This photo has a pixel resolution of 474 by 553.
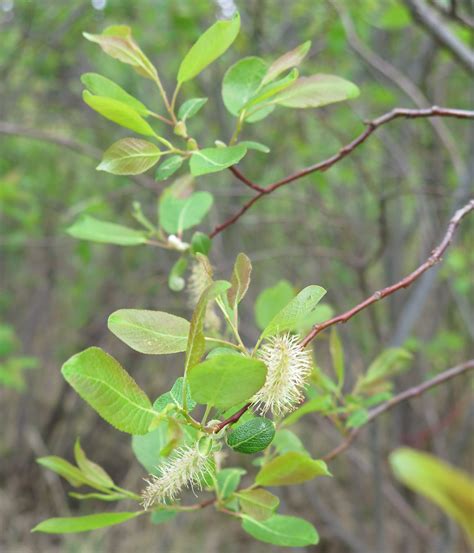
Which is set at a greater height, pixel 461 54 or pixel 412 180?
pixel 461 54

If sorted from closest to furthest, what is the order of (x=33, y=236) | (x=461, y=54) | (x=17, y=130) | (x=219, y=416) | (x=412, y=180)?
(x=219, y=416), (x=461, y=54), (x=17, y=130), (x=412, y=180), (x=33, y=236)

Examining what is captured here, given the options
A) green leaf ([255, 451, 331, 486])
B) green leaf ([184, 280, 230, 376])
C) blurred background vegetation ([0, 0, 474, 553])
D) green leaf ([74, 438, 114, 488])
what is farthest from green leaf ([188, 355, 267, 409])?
blurred background vegetation ([0, 0, 474, 553])

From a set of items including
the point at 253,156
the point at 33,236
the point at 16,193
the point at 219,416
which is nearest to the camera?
the point at 219,416

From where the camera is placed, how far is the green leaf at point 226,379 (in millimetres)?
460

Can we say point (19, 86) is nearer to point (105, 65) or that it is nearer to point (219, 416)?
point (105, 65)

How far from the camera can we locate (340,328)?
239cm

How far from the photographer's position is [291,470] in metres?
0.63

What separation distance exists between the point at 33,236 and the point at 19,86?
729mm

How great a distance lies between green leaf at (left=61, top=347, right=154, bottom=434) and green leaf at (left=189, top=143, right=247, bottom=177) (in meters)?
0.20

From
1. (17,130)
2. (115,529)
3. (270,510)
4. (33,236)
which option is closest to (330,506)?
(115,529)

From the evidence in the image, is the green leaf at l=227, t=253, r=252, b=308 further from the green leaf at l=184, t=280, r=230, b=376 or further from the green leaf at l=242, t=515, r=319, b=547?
the green leaf at l=242, t=515, r=319, b=547

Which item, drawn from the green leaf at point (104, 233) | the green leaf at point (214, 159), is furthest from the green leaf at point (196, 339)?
the green leaf at point (104, 233)

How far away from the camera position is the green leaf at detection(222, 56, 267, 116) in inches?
28.0

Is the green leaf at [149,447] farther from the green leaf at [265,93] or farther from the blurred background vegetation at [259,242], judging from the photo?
the blurred background vegetation at [259,242]
